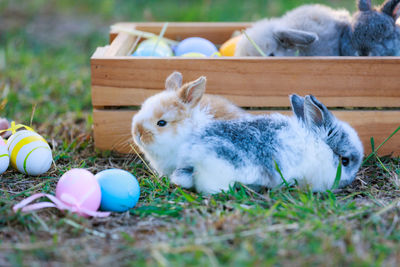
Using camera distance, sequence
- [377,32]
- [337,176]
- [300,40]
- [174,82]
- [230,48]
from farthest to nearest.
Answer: [230,48] < [377,32] < [300,40] < [174,82] < [337,176]

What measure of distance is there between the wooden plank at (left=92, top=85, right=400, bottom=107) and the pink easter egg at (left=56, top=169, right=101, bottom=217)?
0.98 metres

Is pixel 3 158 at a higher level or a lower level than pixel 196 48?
lower

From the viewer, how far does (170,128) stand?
109 inches

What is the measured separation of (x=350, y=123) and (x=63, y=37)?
4.56 metres

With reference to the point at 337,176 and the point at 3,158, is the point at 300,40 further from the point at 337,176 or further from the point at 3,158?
the point at 3,158

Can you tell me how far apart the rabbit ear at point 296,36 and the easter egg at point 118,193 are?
1653 millimetres

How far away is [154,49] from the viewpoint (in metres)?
3.65

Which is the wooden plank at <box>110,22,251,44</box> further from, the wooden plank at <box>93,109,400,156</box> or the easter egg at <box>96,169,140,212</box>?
the easter egg at <box>96,169,140,212</box>

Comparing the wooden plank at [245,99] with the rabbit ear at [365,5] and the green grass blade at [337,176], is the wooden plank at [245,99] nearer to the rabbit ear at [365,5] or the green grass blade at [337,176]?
the green grass blade at [337,176]

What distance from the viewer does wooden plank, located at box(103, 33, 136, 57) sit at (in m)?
3.50

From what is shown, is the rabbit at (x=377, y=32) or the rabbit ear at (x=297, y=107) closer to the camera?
the rabbit ear at (x=297, y=107)

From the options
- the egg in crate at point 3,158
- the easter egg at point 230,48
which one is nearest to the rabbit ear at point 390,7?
the easter egg at point 230,48

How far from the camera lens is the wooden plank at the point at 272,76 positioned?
3221mm

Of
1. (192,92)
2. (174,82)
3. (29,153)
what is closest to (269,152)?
(192,92)
